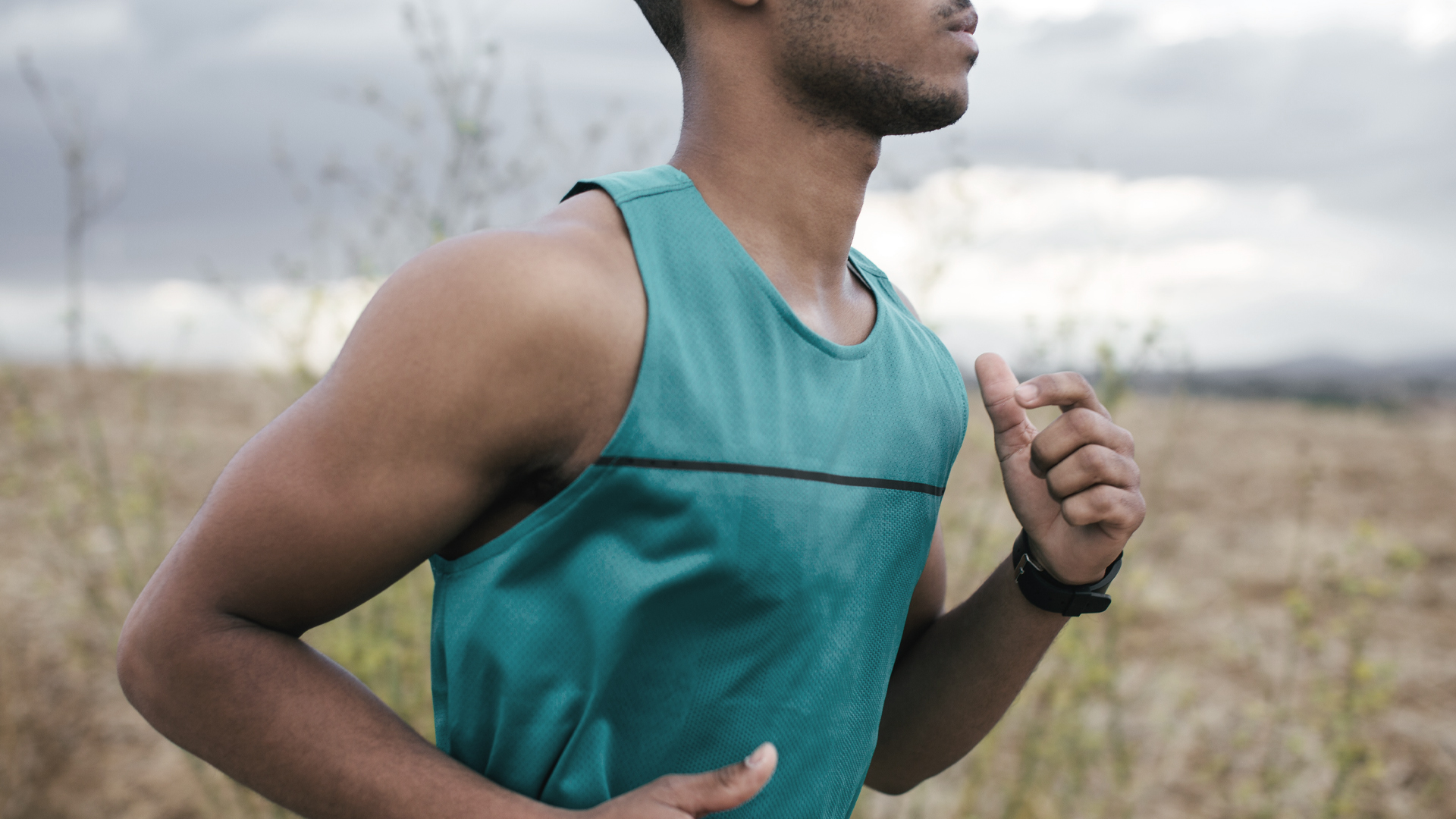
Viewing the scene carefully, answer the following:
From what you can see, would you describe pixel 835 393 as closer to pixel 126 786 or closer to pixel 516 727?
pixel 516 727

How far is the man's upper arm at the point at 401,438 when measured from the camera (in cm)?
104

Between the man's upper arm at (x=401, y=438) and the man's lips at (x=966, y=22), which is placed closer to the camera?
the man's upper arm at (x=401, y=438)

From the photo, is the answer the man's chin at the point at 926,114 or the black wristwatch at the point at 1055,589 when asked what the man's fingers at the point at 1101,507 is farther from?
the man's chin at the point at 926,114

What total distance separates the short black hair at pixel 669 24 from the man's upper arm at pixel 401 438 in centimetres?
54

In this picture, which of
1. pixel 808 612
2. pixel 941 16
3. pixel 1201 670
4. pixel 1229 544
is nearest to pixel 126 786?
pixel 808 612

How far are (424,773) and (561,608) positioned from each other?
0.22 m

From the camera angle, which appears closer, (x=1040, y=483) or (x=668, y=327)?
(x=668, y=327)

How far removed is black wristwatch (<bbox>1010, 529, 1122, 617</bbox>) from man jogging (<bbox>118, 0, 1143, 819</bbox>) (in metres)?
0.02

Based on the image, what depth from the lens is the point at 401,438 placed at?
104 centimetres

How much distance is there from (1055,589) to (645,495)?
2.37 ft

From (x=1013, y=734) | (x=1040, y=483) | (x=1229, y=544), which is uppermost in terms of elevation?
(x=1040, y=483)

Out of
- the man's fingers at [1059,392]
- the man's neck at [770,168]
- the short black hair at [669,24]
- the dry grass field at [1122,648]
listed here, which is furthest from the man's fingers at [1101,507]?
the dry grass field at [1122,648]

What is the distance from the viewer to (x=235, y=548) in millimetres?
1051

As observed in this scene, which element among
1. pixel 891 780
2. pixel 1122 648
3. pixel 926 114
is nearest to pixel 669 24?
pixel 926 114
